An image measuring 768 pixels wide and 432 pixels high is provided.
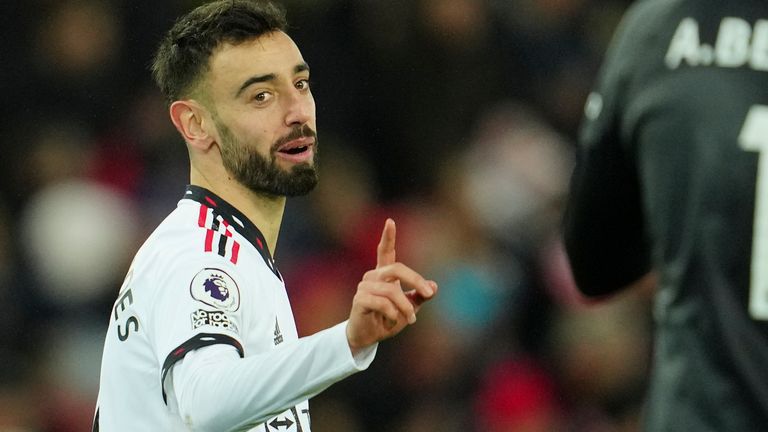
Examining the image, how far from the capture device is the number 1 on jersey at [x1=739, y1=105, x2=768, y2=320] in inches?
93.0

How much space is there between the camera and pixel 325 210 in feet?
27.6

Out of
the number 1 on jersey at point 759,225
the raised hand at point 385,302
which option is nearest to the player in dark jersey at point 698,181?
the number 1 on jersey at point 759,225

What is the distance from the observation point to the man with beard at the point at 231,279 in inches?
125

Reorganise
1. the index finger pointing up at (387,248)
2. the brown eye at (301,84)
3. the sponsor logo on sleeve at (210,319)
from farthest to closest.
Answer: the brown eye at (301,84), the sponsor logo on sleeve at (210,319), the index finger pointing up at (387,248)

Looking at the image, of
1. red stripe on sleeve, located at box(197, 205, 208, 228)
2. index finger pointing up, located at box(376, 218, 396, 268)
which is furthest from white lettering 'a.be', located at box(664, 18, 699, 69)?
red stripe on sleeve, located at box(197, 205, 208, 228)

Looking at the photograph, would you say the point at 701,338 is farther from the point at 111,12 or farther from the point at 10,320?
the point at 111,12

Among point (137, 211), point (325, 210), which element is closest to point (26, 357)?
point (137, 211)

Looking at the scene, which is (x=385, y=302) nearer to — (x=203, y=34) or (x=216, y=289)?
(x=216, y=289)

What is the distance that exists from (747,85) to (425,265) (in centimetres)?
587

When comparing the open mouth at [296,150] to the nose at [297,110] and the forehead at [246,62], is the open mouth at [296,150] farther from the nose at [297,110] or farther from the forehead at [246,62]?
the forehead at [246,62]

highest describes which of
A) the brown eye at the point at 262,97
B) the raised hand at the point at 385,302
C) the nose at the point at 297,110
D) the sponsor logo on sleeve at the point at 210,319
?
the brown eye at the point at 262,97

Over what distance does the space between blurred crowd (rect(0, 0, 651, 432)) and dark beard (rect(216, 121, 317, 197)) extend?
12.4 feet

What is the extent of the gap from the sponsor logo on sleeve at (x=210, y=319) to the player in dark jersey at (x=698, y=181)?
1.19 meters

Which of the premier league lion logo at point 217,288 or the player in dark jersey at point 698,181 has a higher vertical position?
the premier league lion logo at point 217,288
